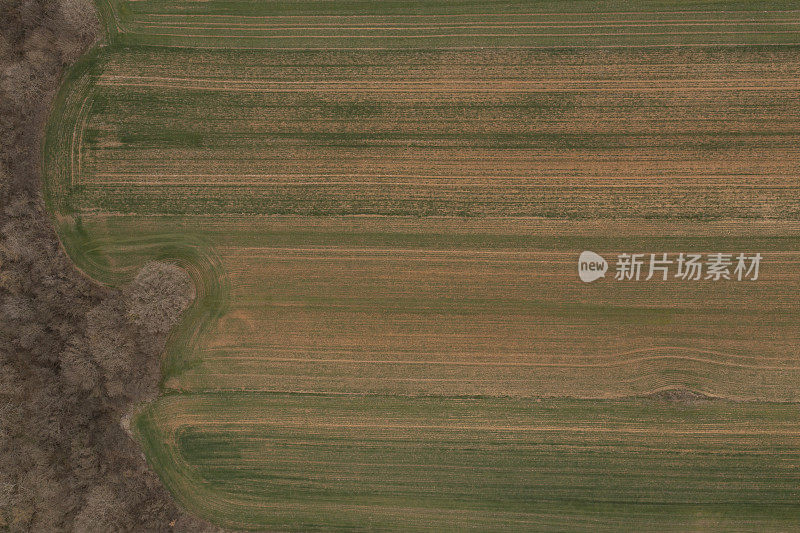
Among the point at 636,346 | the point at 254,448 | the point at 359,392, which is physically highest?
the point at 636,346

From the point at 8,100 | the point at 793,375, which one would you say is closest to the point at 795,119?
the point at 793,375

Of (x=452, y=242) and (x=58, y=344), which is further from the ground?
(x=452, y=242)

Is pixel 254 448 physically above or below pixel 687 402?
below

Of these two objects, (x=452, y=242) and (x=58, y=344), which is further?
(x=58, y=344)

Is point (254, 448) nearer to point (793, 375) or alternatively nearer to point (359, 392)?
point (359, 392)
